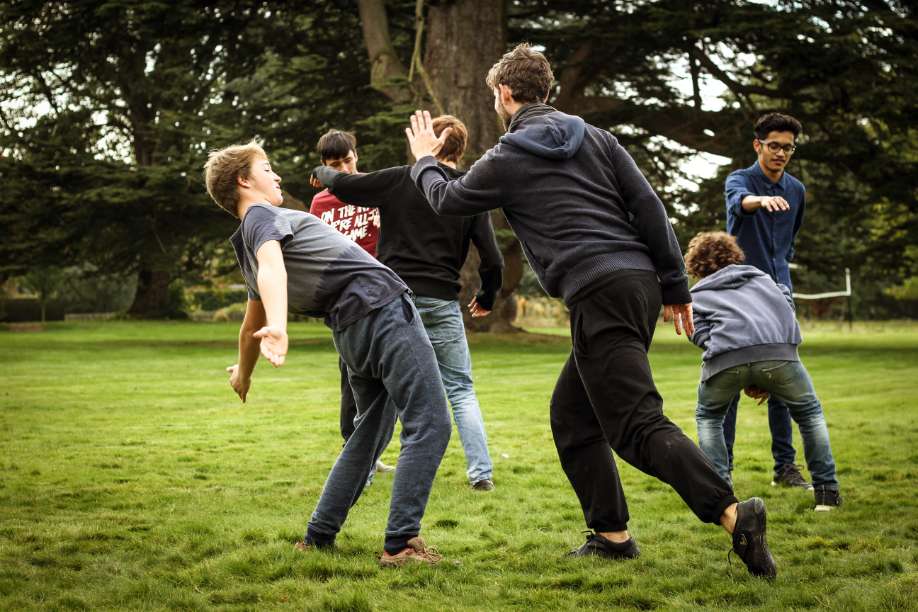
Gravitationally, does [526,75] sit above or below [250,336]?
above

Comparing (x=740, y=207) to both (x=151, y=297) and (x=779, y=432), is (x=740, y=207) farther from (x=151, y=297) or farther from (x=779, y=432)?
(x=151, y=297)

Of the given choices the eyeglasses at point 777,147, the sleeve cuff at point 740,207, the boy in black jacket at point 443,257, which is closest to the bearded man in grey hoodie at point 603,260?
the boy in black jacket at point 443,257

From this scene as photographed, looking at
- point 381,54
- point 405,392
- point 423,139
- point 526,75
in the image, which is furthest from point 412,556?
point 381,54

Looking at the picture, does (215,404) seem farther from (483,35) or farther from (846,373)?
(483,35)

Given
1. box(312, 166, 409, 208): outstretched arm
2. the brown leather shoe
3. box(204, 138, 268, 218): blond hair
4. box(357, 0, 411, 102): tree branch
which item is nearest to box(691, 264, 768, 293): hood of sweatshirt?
box(312, 166, 409, 208): outstretched arm

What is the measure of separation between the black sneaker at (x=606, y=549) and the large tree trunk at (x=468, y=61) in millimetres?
14774

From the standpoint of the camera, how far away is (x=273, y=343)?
11.9ft

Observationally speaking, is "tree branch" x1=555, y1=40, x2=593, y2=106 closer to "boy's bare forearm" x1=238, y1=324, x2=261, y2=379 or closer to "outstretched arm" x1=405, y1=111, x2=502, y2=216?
"outstretched arm" x1=405, y1=111, x2=502, y2=216

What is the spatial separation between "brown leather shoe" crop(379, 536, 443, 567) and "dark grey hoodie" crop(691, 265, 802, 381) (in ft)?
5.73

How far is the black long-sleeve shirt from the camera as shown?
18.5 ft

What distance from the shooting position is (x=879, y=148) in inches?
788

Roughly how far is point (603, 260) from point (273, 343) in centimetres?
126

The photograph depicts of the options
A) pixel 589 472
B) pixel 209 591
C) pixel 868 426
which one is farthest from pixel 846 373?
pixel 209 591

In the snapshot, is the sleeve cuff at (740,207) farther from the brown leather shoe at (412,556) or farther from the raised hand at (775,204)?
the brown leather shoe at (412,556)
